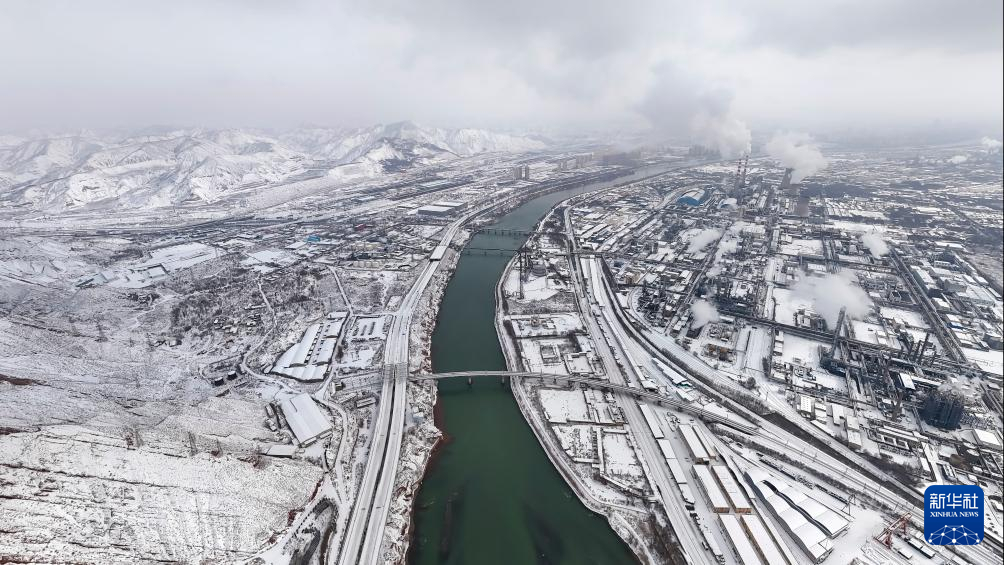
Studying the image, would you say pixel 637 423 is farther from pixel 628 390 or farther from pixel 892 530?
pixel 892 530

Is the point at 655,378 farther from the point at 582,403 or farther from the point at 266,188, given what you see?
the point at 266,188

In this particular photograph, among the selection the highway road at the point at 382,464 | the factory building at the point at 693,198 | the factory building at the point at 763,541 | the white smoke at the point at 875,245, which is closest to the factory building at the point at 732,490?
the factory building at the point at 763,541

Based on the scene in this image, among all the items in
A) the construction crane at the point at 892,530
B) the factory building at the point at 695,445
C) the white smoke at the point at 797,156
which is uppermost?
the white smoke at the point at 797,156

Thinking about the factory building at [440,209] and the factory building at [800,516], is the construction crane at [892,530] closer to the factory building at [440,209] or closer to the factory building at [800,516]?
the factory building at [800,516]

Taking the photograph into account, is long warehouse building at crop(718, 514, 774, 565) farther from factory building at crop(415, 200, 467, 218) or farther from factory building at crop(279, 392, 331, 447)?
Answer: factory building at crop(415, 200, 467, 218)

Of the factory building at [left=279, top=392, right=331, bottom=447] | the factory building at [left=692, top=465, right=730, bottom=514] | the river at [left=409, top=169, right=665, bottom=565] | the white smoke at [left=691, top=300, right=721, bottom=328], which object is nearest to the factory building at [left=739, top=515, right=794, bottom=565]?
the factory building at [left=692, top=465, right=730, bottom=514]
